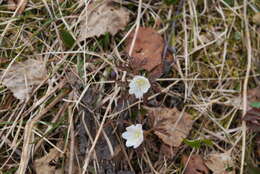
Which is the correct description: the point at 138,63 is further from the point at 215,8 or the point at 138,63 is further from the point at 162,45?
the point at 215,8

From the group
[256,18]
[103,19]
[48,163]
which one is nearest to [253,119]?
[256,18]

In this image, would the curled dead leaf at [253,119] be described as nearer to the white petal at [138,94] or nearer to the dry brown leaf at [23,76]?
the white petal at [138,94]

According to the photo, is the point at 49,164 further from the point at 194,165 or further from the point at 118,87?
the point at 194,165

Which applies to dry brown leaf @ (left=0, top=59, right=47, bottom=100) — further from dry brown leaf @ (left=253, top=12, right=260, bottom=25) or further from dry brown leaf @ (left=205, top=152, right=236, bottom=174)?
dry brown leaf @ (left=253, top=12, right=260, bottom=25)

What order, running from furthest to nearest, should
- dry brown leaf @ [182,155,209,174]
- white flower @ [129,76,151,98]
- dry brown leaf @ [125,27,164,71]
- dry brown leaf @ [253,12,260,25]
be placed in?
dry brown leaf @ [253,12,260,25]
dry brown leaf @ [125,27,164,71]
dry brown leaf @ [182,155,209,174]
white flower @ [129,76,151,98]

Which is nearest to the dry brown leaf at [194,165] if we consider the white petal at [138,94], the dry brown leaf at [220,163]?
the dry brown leaf at [220,163]

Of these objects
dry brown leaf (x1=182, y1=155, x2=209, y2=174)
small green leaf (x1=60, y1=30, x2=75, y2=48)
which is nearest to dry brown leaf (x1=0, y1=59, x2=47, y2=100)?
small green leaf (x1=60, y1=30, x2=75, y2=48)
